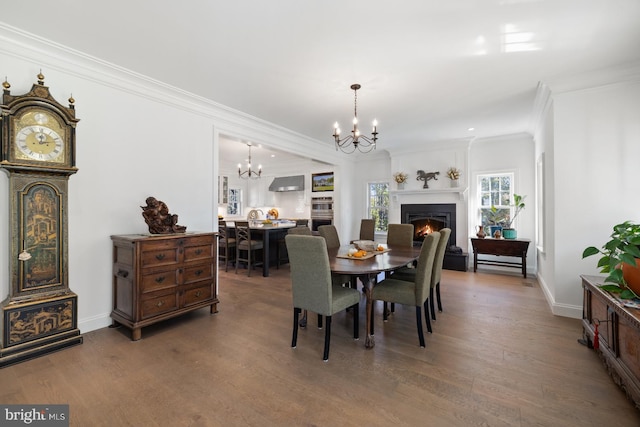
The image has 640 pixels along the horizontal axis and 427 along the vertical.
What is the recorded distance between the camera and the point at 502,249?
530 cm

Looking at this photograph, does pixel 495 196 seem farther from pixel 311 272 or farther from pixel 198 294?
pixel 198 294

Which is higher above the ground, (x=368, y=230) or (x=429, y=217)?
(x=429, y=217)

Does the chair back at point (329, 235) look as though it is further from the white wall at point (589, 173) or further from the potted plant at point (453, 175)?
the potted plant at point (453, 175)

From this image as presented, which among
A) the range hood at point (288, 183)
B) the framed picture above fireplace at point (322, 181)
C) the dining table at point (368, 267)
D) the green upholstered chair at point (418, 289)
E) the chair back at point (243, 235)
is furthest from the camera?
the range hood at point (288, 183)

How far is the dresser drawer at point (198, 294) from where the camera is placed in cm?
310

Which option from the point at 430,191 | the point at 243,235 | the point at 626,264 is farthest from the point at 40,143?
the point at 430,191

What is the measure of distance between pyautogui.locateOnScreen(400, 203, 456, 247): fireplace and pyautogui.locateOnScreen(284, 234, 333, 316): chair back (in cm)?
442

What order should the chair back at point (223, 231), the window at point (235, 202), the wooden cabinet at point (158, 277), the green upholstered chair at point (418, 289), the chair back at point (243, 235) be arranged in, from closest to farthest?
the green upholstered chair at point (418, 289), the wooden cabinet at point (158, 277), the chair back at point (243, 235), the chair back at point (223, 231), the window at point (235, 202)

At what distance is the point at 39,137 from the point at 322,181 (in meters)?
5.89

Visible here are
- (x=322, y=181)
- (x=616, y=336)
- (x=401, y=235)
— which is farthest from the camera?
(x=322, y=181)

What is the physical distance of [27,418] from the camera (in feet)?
5.63

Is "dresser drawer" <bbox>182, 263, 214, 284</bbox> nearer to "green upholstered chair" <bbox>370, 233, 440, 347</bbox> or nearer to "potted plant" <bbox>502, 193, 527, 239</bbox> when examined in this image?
"green upholstered chair" <bbox>370, 233, 440, 347</bbox>

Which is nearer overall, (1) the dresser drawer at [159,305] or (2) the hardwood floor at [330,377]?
(2) the hardwood floor at [330,377]

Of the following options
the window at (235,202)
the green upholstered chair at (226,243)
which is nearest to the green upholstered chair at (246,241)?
the green upholstered chair at (226,243)
